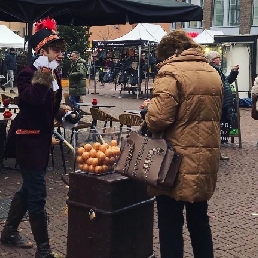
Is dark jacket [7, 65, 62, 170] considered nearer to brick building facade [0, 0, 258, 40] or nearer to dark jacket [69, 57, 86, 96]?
dark jacket [69, 57, 86, 96]

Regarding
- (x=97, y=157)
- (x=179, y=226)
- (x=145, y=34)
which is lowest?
(x=179, y=226)

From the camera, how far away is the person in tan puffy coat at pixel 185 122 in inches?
144

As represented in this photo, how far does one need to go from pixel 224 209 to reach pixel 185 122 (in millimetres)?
3077

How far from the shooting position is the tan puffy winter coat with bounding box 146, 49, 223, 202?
3.65m

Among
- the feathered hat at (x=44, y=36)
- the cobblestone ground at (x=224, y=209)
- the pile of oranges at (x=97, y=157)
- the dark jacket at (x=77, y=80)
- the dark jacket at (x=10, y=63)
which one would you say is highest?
the feathered hat at (x=44, y=36)

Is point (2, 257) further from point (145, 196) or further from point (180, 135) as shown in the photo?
point (180, 135)

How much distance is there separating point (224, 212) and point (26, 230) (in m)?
2.33

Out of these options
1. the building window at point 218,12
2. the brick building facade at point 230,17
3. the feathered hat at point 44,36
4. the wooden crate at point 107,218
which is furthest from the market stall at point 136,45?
the wooden crate at point 107,218

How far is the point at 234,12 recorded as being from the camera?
124 ft

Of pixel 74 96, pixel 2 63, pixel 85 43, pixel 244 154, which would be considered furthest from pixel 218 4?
pixel 244 154

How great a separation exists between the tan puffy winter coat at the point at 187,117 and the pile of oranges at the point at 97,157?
0.61 meters

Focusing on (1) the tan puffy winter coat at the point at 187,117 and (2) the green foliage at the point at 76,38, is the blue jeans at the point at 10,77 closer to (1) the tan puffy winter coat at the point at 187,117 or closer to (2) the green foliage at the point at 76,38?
(2) the green foliage at the point at 76,38

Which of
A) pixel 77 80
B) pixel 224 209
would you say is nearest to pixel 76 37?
pixel 77 80

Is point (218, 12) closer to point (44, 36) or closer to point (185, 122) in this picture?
point (44, 36)
